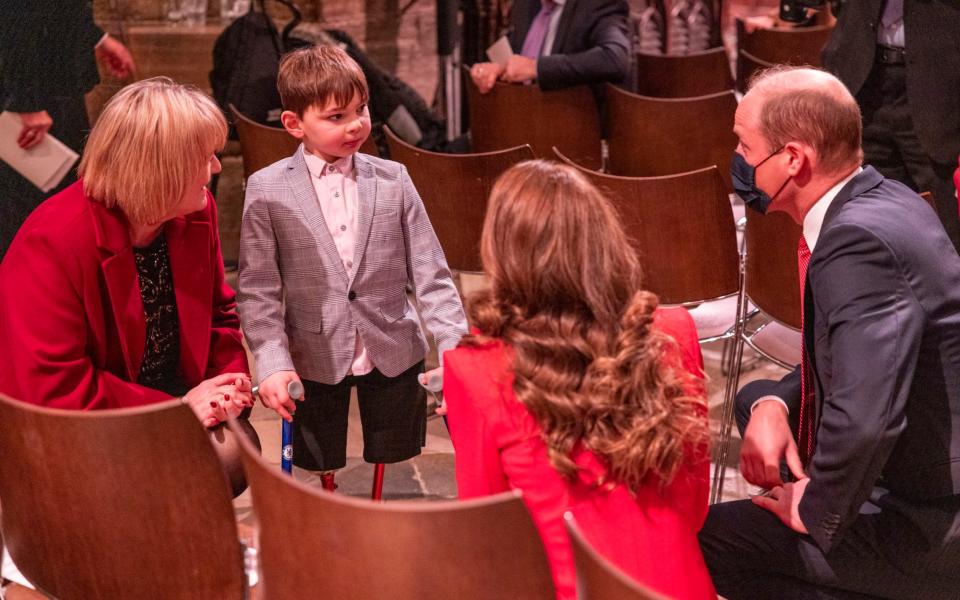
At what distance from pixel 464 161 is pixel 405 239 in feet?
2.80

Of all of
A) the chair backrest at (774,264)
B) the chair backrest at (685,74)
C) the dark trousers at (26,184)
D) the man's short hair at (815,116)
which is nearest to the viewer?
the man's short hair at (815,116)

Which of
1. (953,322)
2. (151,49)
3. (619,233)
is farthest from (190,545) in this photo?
(151,49)

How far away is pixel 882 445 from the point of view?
174 centimetres

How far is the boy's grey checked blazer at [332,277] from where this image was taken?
2.31 meters

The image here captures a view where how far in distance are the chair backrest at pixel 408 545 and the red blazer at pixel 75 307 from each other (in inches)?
31.2

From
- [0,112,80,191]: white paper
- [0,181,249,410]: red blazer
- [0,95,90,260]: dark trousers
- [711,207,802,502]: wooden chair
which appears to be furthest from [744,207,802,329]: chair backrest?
[0,95,90,260]: dark trousers

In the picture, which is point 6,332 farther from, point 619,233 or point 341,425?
point 619,233

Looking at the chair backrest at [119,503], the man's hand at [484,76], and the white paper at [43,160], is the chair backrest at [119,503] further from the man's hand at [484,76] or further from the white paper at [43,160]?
the man's hand at [484,76]

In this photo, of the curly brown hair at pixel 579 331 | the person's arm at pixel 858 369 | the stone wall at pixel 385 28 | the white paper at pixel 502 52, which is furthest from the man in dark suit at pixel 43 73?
the person's arm at pixel 858 369

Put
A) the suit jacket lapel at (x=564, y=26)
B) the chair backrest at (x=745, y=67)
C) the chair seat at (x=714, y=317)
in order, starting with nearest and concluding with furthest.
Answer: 1. the chair seat at (x=714, y=317)
2. the suit jacket lapel at (x=564, y=26)
3. the chair backrest at (x=745, y=67)

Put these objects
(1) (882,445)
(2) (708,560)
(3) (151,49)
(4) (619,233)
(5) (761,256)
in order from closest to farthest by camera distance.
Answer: (4) (619,233), (1) (882,445), (2) (708,560), (5) (761,256), (3) (151,49)

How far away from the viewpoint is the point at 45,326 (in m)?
2.03

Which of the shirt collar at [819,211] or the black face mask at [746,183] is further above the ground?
the shirt collar at [819,211]

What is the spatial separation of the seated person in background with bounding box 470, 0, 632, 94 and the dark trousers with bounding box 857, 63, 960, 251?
3.40 feet
